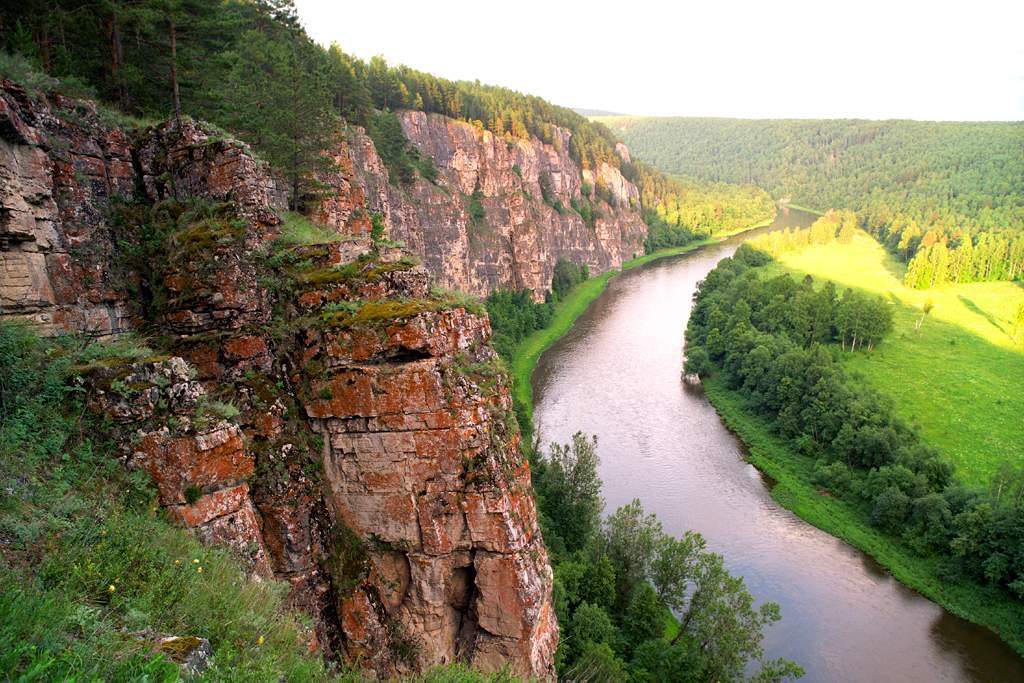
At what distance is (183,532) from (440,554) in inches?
200

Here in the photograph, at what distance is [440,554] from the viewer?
11742 millimetres

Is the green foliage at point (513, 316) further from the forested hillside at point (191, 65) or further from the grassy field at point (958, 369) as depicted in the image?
the grassy field at point (958, 369)

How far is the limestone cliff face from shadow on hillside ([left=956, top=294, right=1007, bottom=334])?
4437 centimetres

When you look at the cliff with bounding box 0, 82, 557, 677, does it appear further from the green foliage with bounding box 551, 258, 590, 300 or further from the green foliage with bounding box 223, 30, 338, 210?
the green foliage with bounding box 551, 258, 590, 300

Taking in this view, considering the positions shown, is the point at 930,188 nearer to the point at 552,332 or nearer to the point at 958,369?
the point at 958,369

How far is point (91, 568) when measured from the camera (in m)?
5.89

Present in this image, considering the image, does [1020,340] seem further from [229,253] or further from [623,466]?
[229,253]

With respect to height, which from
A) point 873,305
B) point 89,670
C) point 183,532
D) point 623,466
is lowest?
point 623,466

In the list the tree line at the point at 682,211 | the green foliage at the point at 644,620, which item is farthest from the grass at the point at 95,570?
the tree line at the point at 682,211

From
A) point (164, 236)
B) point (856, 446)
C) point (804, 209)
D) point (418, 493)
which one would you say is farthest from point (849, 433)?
point (804, 209)

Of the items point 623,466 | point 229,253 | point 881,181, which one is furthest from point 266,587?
point 881,181

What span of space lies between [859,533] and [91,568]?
31.3 m

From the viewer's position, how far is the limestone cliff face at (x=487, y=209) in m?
42.0

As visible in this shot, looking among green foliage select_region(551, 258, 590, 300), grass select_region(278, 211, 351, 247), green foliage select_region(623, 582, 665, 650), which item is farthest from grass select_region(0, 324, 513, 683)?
green foliage select_region(551, 258, 590, 300)
